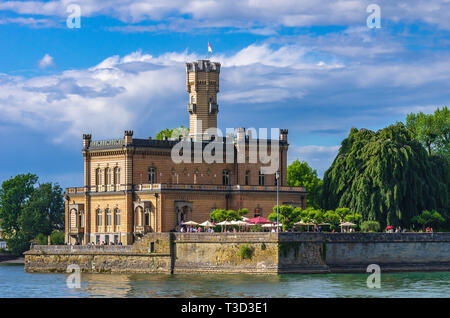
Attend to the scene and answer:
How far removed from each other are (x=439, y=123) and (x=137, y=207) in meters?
32.6

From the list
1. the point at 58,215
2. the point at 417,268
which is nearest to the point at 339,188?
the point at 417,268

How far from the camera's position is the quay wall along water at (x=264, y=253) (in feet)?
275

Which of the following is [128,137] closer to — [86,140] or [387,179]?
[86,140]

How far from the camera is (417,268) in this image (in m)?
89.6

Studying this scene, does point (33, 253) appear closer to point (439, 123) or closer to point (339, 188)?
point (339, 188)

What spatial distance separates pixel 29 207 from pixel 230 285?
183ft

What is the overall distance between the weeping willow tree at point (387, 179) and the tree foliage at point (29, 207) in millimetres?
37515

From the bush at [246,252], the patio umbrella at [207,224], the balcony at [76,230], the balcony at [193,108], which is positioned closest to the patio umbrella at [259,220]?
the patio umbrella at [207,224]

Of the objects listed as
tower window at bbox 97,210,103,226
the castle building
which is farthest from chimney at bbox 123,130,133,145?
tower window at bbox 97,210,103,226

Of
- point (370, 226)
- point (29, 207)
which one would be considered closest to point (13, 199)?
point (29, 207)

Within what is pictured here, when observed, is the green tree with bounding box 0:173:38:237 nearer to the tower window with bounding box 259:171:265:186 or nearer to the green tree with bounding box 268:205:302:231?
the tower window with bounding box 259:171:265:186

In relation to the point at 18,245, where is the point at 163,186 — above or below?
above

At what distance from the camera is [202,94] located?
358 ft
